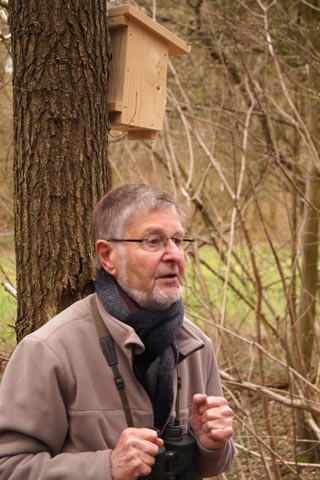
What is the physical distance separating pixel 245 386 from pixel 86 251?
1574 millimetres

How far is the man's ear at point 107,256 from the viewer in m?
Answer: 2.12

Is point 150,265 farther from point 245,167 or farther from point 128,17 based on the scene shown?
point 245,167

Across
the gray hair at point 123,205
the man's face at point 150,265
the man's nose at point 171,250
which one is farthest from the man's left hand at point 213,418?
the gray hair at point 123,205

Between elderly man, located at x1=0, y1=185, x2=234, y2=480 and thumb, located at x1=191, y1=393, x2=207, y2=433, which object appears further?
thumb, located at x1=191, y1=393, x2=207, y2=433

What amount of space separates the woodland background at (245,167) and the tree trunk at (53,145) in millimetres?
1832

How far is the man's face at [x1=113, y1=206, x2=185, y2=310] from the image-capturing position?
2.05 m

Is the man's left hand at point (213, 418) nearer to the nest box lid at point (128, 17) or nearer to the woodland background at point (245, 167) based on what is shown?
the nest box lid at point (128, 17)

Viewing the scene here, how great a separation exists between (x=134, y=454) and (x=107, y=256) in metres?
0.68

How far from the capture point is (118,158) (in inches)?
283

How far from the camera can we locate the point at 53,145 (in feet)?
8.21

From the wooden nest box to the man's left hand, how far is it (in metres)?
1.31

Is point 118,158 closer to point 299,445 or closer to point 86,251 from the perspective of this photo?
point 299,445

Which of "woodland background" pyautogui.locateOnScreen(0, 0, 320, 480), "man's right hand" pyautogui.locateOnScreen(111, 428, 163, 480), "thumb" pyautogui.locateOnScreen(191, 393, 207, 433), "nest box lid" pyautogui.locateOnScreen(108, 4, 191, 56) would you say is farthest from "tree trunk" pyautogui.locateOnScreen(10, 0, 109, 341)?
"woodland background" pyautogui.locateOnScreen(0, 0, 320, 480)

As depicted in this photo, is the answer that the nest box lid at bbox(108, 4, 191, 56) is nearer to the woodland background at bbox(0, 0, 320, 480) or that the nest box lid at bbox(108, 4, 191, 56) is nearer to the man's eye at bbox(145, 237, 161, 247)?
the man's eye at bbox(145, 237, 161, 247)
